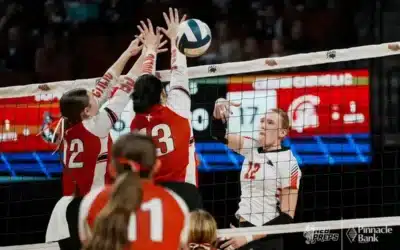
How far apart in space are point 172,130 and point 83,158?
634 millimetres

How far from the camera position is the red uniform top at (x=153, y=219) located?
3.80m

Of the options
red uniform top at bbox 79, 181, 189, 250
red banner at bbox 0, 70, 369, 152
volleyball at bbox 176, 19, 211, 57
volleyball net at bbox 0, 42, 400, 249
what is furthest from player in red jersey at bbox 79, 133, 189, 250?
red banner at bbox 0, 70, 369, 152

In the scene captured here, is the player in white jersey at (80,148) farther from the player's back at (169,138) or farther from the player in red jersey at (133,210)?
the player in red jersey at (133,210)

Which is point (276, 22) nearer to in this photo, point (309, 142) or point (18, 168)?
point (309, 142)

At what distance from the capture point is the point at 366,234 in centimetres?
902

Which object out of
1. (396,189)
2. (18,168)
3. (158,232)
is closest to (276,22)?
(396,189)

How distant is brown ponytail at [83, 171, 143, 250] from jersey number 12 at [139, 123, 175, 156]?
7.31 feet

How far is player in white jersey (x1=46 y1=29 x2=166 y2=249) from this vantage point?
603 centimetres

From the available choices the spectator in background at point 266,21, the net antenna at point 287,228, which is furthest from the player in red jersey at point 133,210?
the spectator in background at point 266,21

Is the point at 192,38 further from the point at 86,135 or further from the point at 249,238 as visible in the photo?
the point at 249,238

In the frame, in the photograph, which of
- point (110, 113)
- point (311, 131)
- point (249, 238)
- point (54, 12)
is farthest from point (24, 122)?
point (110, 113)

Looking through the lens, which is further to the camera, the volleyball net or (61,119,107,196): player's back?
the volleyball net

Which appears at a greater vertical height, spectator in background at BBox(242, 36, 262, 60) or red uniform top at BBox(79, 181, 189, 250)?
spectator in background at BBox(242, 36, 262, 60)

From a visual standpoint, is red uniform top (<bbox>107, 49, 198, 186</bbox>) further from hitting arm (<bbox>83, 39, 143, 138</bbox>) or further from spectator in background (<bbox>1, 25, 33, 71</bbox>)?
spectator in background (<bbox>1, 25, 33, 71</bbox>)
